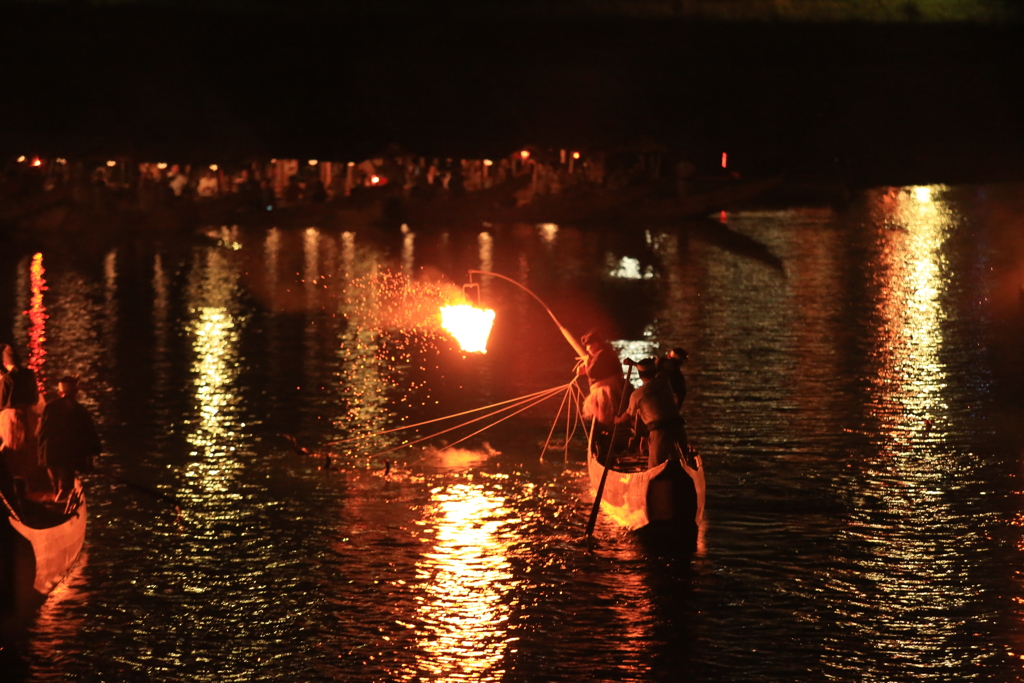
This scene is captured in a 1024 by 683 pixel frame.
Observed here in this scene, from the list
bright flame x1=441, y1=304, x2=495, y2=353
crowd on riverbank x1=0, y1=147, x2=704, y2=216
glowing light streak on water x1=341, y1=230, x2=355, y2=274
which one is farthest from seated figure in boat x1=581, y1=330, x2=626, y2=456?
crowd on riverbank x1=0, y1=147, x2=704, y2=216

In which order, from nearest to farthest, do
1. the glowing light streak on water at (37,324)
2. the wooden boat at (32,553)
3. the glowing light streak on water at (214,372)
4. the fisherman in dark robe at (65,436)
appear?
the wooden boat at (32,553) < the fisherman in dark robe at (65,436) < the glowing light streak on water at (214,372) < the glowing light streak on water at (37,324)

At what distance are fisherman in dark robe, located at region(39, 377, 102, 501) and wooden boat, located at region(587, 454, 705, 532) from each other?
216 inches

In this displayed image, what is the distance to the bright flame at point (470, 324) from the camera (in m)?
14.0

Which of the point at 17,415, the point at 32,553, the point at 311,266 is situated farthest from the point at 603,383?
the point at 311,266

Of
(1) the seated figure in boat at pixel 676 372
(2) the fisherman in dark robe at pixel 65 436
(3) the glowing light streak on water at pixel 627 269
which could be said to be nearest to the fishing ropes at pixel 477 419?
(1) the seated figure in boat at pixel 676 372

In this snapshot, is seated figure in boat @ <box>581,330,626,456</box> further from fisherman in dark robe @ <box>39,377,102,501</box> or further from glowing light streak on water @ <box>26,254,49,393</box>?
glowing light streak on water @ <box>26,254,49,393</box>

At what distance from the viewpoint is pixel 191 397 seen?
72.2 feet

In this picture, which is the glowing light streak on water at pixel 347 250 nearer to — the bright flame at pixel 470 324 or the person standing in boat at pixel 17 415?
the bright flame at pixel 470 324

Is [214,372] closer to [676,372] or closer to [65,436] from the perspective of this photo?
[65,436]

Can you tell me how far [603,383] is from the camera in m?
15.0

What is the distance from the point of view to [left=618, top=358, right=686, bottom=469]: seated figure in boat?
13734mm

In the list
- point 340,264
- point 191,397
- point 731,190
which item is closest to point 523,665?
point 191,397

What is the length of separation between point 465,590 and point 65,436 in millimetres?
4073

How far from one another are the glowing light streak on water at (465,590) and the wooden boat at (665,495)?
4.59 ft
